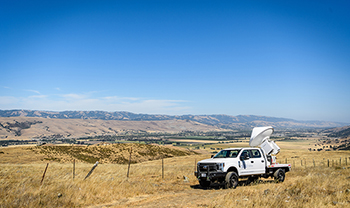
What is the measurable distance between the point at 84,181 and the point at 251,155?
9870 millimetres

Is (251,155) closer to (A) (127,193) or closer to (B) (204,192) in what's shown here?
(B) (204,192)

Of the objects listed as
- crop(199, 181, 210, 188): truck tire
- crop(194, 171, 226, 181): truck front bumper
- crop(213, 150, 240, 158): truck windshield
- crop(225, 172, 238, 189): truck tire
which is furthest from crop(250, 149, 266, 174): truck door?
crop(199, 181, 210, 188): truck tire

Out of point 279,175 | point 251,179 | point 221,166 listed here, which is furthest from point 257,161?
point 221,166

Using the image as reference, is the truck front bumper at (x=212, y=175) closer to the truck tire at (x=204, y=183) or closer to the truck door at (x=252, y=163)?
the truck tire at (x=204, y=183)

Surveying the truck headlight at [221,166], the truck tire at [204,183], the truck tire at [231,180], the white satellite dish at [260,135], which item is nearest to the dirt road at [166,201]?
the truck tire at [231,180]

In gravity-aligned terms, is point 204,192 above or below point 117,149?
above

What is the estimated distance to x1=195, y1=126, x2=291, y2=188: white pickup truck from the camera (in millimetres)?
14641

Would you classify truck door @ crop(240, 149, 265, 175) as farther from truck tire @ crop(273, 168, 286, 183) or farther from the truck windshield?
truck tire @ crop(273, 168, 286, 183)

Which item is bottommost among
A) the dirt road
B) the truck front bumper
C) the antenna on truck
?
the dirt road

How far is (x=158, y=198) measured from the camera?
1249cm

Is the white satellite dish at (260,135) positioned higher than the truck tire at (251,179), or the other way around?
the white satellite dish at (260,135)

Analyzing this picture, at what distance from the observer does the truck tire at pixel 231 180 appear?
14.4m

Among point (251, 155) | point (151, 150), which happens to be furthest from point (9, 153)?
point (251, 155)

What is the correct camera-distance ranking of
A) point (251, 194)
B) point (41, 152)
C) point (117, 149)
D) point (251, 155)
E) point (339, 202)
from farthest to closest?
1. point (117, 149)
2. point (41, 152)
3. point (251, 155)
4. point (251, 194)
5. point (339, 202)
